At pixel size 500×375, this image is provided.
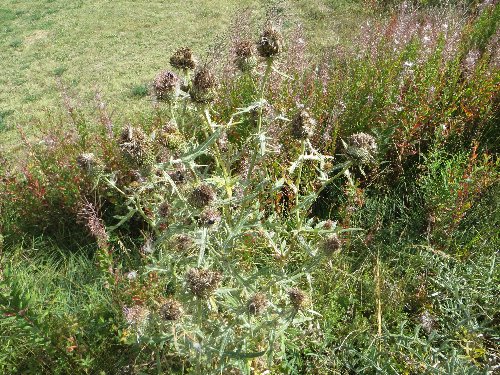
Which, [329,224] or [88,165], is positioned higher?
[88,165]

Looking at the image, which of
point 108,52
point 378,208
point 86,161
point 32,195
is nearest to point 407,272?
point 378,208

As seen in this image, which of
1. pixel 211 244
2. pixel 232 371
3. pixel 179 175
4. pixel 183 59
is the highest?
pixel 183 59

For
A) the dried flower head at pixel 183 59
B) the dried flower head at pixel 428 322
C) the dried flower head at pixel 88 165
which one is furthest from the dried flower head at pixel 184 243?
the dried flower head at pixel 428 322

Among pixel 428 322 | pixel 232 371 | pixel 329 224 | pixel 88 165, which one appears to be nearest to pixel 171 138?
pixel 88 165

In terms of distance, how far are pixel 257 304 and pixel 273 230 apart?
2.06 feet

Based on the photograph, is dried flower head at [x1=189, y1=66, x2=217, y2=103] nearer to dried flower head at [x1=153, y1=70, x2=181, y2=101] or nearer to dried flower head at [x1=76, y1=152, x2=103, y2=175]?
dried flower head at [x1=153, y1=70, x2=181, y2=101]

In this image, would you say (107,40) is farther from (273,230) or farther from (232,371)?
(232,371)

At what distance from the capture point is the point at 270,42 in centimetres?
175

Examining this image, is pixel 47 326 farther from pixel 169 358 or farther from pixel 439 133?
pixel 439 133

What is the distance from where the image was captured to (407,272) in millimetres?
2586

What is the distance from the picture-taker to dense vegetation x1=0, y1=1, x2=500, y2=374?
1792 millimetres

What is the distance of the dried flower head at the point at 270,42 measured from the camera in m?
1.75

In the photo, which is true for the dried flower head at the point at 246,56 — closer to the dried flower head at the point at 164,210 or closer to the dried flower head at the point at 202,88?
the dried flower head at the point at 202,88

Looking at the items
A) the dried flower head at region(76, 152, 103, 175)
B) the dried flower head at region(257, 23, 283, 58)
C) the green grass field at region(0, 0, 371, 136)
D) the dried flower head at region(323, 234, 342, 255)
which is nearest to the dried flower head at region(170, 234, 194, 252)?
the dried flower head at region(76, 152, 103, 175)
